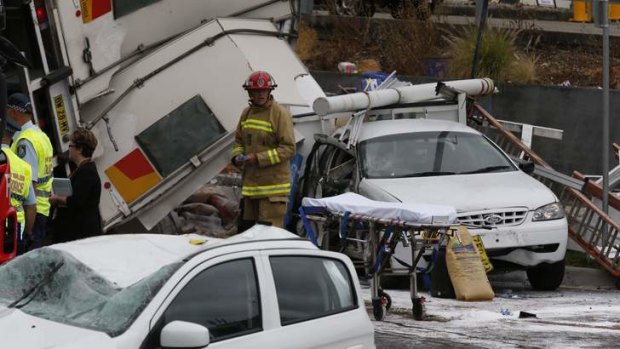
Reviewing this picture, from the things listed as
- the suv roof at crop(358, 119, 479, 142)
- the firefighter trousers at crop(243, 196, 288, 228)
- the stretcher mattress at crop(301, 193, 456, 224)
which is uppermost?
the stretcher mattress at crop(301, 193, 456, 224)

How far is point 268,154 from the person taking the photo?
1180 cm

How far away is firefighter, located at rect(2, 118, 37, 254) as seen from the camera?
9180 millimetres

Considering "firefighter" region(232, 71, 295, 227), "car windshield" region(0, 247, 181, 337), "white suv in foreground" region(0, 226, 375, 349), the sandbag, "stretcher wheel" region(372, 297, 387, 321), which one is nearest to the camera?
"white suv in foreground" region(0, 226, 375, 349)

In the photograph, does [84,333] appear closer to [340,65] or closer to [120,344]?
[120,344]

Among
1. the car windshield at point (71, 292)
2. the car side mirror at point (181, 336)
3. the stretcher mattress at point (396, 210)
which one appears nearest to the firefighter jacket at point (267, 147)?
the stretcher mattress at point (396, 210)

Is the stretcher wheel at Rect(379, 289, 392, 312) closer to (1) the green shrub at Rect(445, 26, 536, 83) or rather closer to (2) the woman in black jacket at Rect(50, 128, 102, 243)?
(2) the woman in black jacket at Rect(50, 128, 102, 243)

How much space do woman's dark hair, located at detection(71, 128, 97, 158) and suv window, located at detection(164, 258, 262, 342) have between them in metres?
3.99

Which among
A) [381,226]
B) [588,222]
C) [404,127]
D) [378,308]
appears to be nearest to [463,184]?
[404,127]

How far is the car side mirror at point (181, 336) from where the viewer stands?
242 inches

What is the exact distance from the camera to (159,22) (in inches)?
544

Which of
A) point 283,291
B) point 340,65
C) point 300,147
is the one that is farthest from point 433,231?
point 340,65

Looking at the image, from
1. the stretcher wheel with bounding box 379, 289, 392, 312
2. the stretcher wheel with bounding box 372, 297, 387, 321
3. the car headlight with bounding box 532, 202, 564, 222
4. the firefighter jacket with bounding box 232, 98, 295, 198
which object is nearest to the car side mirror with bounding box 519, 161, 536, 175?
the car headlight with bounding box 532, 202, 564, 222

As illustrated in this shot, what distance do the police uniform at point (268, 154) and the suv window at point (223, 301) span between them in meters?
5.00

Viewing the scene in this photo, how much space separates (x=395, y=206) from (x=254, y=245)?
326 centimetres
